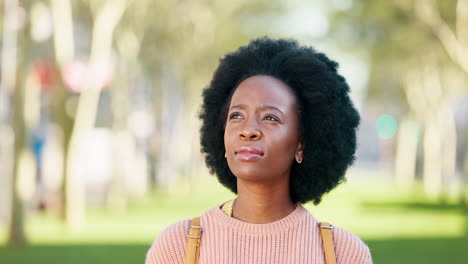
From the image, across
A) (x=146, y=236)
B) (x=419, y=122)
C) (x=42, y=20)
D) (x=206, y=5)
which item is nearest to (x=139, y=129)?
(x=206, y=5)

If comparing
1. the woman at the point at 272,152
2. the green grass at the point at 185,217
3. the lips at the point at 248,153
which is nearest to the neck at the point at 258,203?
the woman at the point at 272,152

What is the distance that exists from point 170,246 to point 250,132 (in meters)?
0.54

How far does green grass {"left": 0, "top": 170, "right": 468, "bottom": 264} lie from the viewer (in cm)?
1581

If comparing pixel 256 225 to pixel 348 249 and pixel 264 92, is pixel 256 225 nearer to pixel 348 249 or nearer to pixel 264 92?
pixel 348 249

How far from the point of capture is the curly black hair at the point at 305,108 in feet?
13.2

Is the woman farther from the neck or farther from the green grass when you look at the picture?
the green grass

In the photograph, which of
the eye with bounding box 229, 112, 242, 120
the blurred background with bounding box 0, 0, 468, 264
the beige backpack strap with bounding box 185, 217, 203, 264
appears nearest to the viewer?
the beige backpack strap with bounding box 185, 217, 203, 264

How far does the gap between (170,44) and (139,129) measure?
11.6 meters

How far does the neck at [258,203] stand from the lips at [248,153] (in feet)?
0.49

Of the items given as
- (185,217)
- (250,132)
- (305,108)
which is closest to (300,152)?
(305,108)

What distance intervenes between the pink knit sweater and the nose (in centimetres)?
34

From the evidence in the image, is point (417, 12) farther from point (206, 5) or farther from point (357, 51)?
point (357, 51)


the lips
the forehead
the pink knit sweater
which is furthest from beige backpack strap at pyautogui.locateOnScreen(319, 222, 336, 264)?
the forehead

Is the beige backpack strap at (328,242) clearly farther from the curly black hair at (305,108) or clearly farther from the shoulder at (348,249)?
the curly black hair at (305,108)
